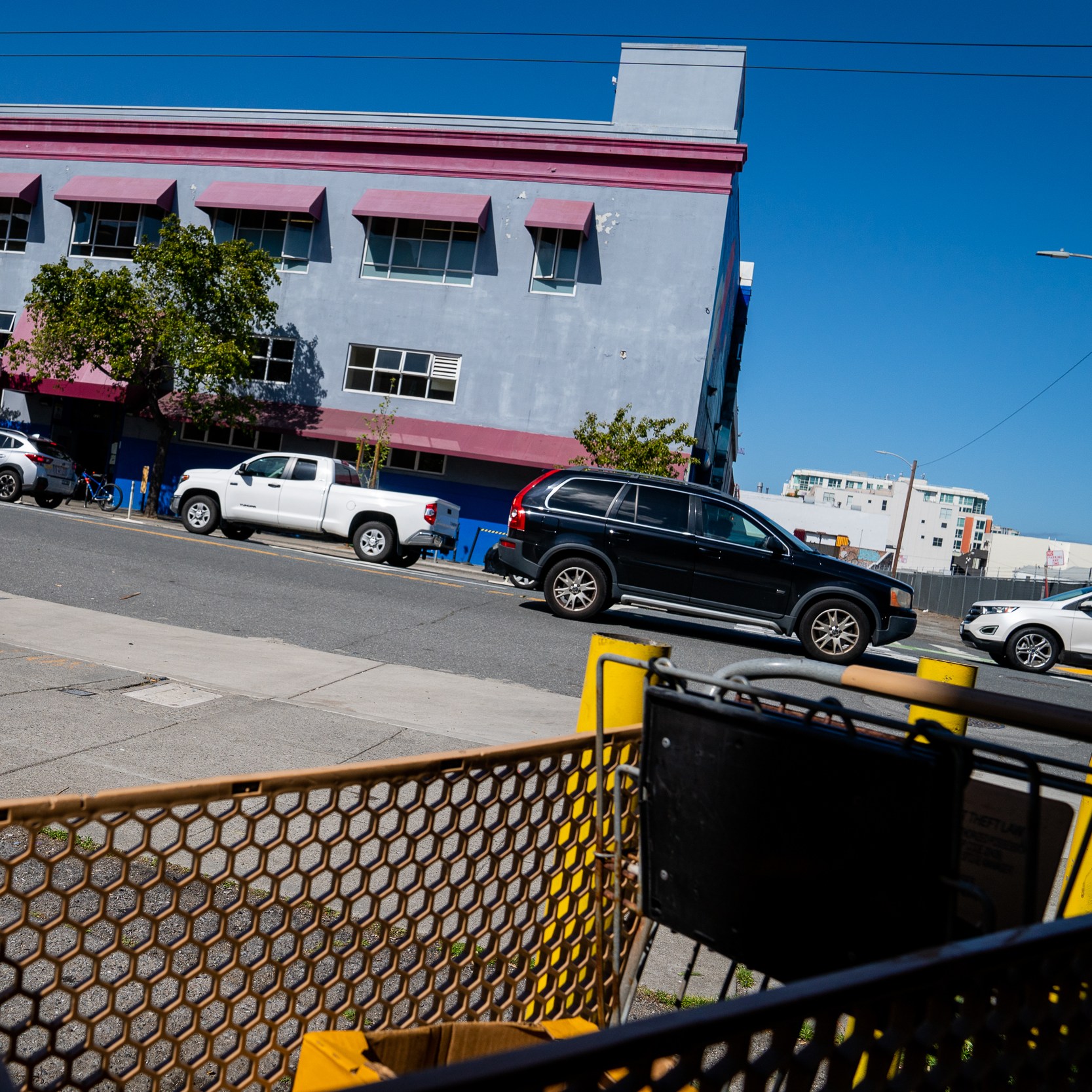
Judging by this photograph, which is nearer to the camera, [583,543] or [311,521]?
[583,543]

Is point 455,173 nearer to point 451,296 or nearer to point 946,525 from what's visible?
point 451,296

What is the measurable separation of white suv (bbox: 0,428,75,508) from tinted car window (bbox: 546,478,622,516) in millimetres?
13277

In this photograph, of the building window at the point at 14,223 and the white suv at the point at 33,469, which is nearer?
the white suv at the point at 33,469

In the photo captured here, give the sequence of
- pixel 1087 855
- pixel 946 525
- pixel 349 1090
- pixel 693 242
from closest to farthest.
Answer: pixel 349 1090, pixel 1087 855, pixel 693 242, pixel 946 525

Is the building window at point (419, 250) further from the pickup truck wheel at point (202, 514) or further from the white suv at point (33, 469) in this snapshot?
the pickup truck wheel at point (202, 514)

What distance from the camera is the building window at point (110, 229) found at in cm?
2870

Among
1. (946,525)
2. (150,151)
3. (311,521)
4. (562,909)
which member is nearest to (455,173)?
(150,151)

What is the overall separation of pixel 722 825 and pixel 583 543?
1082 centimetres

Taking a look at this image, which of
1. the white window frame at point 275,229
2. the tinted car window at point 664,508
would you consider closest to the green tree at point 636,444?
the white window frame at point 275,229

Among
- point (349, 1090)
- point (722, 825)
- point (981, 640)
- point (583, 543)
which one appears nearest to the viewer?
point (349, 1090)

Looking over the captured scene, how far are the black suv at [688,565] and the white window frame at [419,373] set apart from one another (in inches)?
539

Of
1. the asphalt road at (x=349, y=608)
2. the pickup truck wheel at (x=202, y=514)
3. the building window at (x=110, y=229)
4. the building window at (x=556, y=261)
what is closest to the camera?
the asphalt road at (x=349, y=608)

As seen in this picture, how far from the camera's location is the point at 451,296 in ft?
88.0

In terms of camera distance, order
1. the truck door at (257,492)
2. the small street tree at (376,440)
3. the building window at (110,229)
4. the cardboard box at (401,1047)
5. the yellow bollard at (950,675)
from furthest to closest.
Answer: the building window at (110,229), the small street tree at (376,440), the truck door at (257,492), the yellow bollard at (950,675), the cardboard box at (401,1047)
